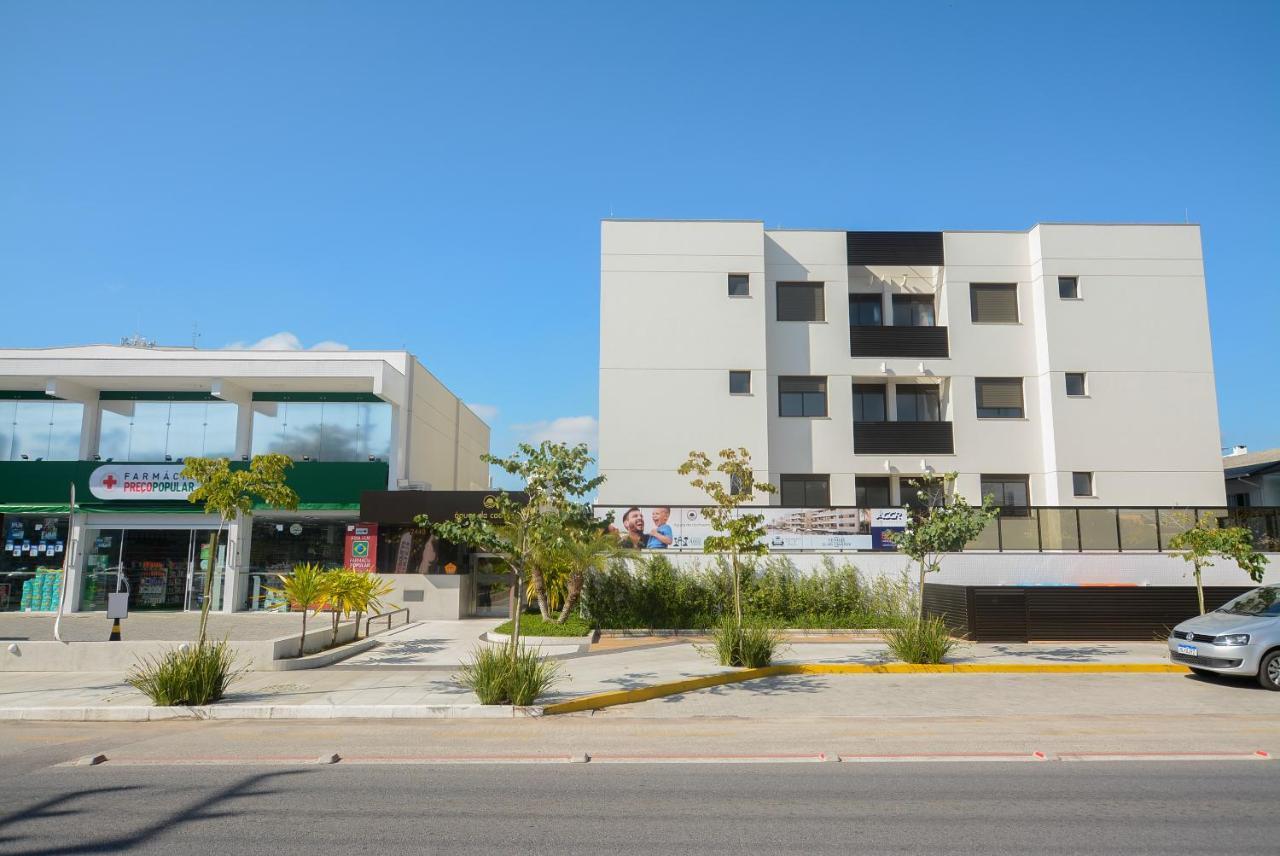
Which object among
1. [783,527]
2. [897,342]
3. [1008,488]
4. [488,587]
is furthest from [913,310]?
[488,587]

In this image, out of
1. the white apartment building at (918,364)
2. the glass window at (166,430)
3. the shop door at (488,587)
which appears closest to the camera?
the shop door at (488,587)

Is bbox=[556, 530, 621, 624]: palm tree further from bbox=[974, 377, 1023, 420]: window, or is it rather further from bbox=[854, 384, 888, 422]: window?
bbox=[974, 377, 1023, 420]: window

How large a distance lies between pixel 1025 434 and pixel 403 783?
2471 cm

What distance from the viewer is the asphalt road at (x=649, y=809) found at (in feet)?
19.4

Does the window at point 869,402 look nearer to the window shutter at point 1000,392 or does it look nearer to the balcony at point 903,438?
the balcony at point 903,438

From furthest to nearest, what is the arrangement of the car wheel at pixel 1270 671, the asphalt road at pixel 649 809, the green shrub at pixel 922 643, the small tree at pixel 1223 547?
the small tree at pixel 1223 547 → the green shrub at pixel 922 643 → the car wheel at pixel 1270 671 → the asphalt road at pixel 649 809

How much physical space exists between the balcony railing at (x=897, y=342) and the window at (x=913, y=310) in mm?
1373

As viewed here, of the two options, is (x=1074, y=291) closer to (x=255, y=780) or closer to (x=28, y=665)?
(x=255, y=780)

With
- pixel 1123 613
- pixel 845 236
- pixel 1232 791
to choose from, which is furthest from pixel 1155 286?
pixel 1232 791

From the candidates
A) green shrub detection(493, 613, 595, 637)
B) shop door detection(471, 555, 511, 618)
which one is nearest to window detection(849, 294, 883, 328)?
shop door detection(471, 555, 511, 618)

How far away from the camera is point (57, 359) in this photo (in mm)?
25734

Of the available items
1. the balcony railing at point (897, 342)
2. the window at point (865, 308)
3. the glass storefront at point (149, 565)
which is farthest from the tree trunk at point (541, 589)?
the window at point (865, 308)

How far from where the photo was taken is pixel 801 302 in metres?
28.0

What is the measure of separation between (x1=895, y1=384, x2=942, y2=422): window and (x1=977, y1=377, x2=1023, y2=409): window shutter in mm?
1469
